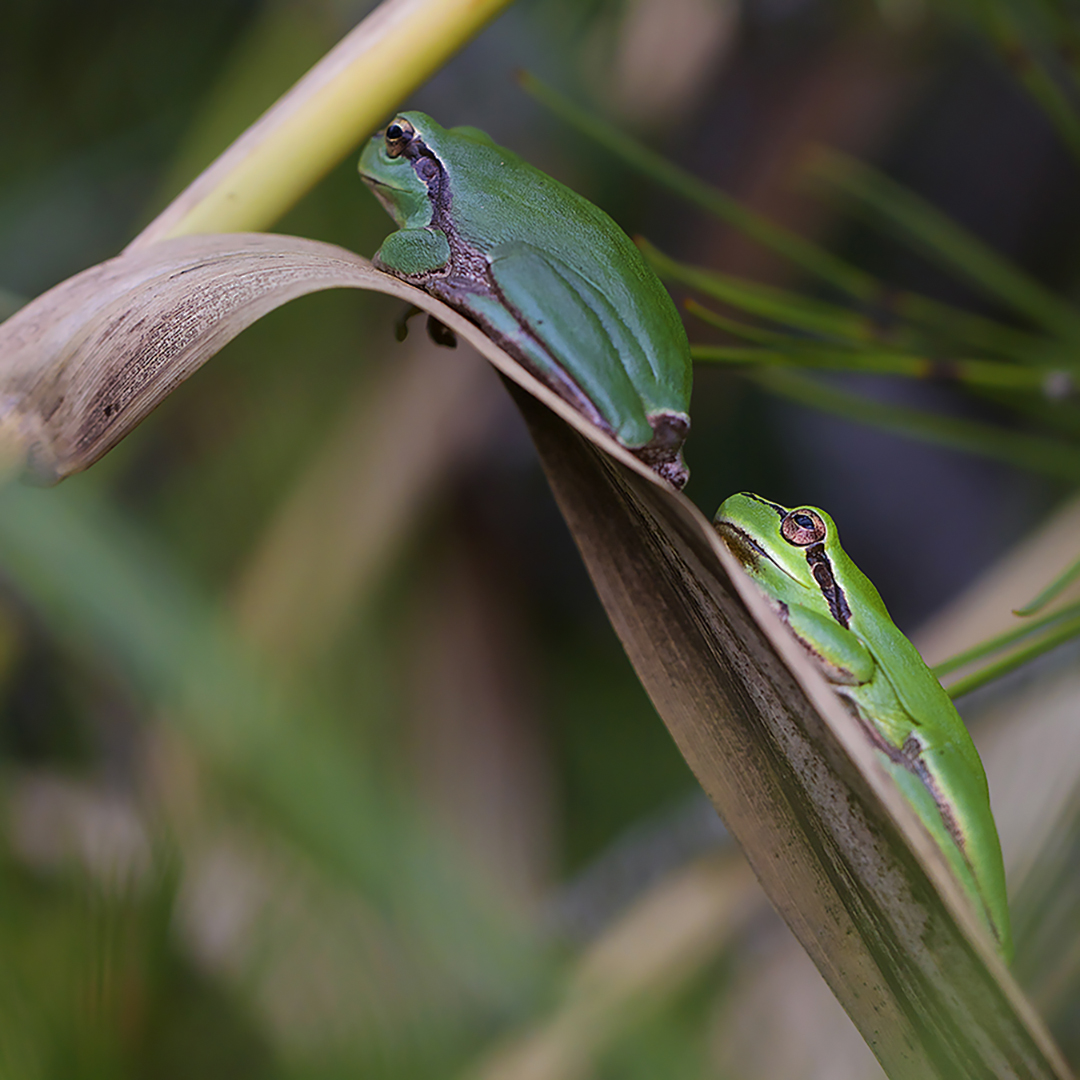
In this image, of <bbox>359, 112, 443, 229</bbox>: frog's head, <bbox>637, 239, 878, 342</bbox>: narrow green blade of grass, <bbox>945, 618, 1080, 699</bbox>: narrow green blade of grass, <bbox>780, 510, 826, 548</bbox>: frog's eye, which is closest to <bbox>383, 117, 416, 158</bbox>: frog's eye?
<bbox>359, 112, 443, 229</bbox>: frog's head

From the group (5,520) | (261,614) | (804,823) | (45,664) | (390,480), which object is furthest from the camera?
(390,480)

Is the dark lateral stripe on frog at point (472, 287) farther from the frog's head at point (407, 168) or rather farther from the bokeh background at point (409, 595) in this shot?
the bokeh background at point (409, 595)

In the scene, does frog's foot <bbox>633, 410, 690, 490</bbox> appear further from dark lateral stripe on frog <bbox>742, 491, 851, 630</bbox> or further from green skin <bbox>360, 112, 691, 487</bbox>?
dark lateral stripe on frog <bbox>742, 491, 851, 630</bbox>

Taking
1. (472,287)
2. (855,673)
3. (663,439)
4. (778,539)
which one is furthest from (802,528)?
(472,287)

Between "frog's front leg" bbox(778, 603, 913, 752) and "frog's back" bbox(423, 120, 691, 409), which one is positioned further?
"frog's front leg" bbox(778, 603, 913, 752)

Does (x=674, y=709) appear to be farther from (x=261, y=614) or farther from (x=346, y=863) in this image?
(x=261, y=614)

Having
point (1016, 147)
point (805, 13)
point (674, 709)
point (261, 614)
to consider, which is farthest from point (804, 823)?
point (1016, 147)
